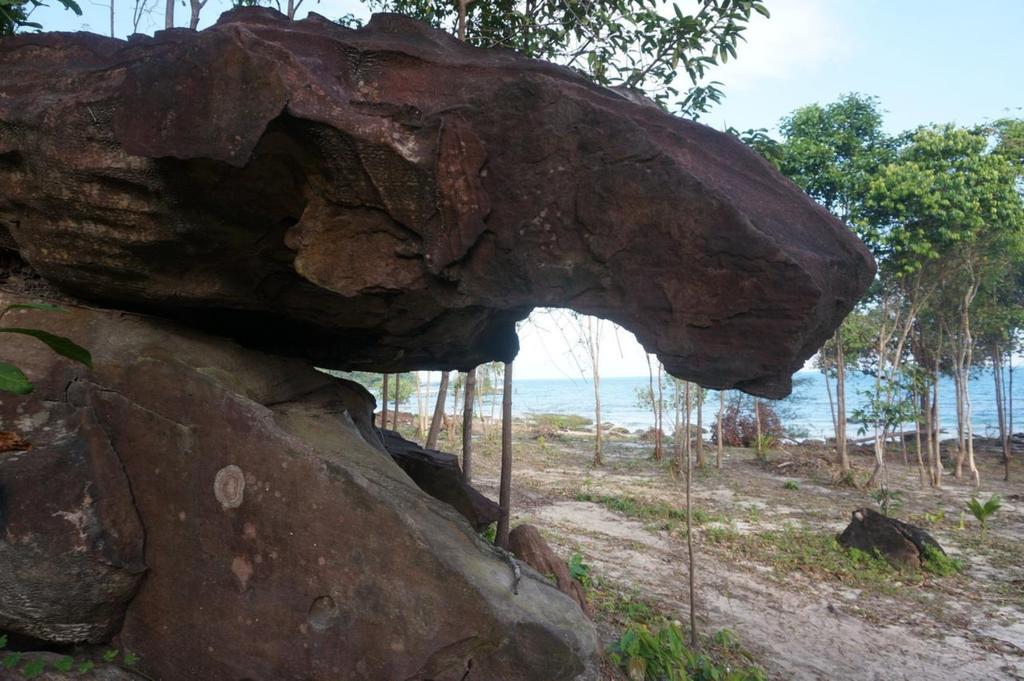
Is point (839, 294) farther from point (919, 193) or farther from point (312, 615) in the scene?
point (919, 193)

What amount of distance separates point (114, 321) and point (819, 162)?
14122 mm

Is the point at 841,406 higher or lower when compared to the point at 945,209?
lower

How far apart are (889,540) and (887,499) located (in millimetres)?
3410

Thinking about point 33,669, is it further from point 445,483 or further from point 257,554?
point 445,483

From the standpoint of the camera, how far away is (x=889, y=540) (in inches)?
408

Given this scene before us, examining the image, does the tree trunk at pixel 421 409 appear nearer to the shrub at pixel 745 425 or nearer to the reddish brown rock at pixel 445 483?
the shrub at pixel 745 425

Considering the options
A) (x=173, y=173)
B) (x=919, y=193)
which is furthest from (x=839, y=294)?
(x=919, y=193)

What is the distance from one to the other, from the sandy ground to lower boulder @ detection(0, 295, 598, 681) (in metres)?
3.09

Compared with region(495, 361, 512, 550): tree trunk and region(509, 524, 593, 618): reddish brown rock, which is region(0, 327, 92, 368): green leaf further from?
region(495, 361, 512, 550): tree trunk

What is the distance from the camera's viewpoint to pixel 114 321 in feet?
14.9

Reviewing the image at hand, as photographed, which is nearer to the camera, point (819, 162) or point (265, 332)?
point (265, 332)

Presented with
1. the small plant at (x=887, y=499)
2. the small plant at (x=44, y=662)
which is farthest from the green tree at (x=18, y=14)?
the small plant at (x=887, y=499)

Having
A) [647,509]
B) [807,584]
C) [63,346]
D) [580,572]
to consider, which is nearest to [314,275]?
[63,346]

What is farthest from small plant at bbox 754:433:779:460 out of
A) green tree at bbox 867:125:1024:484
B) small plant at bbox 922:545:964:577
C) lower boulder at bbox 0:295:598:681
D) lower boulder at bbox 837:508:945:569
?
lower boulder at bbox 0:295:598:681
